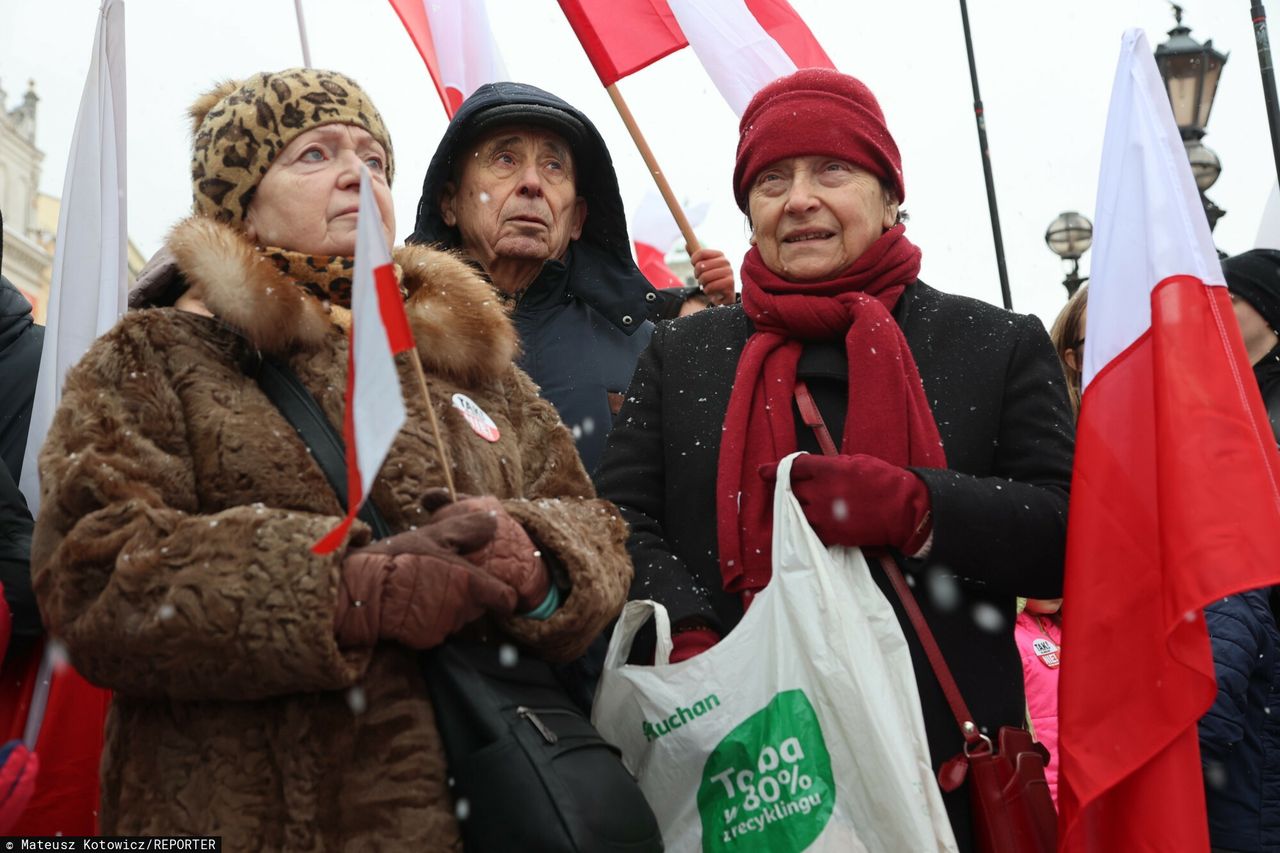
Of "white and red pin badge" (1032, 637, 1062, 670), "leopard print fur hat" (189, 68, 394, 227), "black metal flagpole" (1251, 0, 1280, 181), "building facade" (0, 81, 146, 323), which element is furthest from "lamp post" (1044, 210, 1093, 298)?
"building facade" (0, 81, 146, 323)

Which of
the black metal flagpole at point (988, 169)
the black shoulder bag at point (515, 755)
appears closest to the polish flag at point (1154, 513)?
the black shoulder bag at point (515, 755)

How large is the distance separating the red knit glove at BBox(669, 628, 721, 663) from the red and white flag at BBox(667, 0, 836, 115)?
2.56 metres

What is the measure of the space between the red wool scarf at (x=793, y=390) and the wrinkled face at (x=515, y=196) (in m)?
1.03

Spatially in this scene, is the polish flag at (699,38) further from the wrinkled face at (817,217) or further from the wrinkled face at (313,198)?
the wrinkled face at (313,198)

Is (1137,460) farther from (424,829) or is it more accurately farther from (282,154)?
(282,154)

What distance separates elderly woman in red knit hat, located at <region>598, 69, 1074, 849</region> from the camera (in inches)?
111

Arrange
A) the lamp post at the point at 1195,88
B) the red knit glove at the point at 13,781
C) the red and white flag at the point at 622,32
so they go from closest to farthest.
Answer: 1. the red knit glove at the point at 13,781
2. the red and white flag at the point at 622,32
3. the lamp post at the point at 1195,88

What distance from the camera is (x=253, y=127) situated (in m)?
2.96

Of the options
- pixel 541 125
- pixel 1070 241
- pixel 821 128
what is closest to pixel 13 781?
pixel 821 128

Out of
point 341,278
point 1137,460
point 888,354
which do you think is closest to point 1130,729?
point 1137,460

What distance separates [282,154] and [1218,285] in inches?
80.8

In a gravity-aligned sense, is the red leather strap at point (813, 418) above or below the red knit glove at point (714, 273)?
below

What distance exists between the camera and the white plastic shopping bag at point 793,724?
102 inches

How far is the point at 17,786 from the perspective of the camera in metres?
2.24
